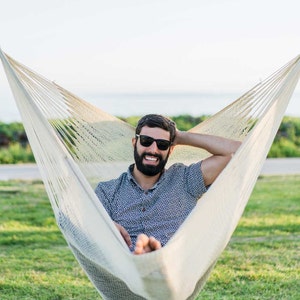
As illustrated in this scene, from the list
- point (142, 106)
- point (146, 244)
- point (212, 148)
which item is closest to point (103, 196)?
point (212, 148)

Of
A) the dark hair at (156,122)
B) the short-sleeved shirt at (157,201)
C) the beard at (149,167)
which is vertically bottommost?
the short-sleeved shirt at (157,201)

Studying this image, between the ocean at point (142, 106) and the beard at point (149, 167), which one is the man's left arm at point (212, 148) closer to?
the beard at point (149, 167)

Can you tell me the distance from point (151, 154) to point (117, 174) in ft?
2.07

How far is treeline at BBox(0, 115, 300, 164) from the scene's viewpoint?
917 cm

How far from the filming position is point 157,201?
2.81 meters

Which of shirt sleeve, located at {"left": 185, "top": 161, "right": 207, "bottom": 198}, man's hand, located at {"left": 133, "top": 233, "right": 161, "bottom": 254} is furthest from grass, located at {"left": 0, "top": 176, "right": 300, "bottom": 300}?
man's hand, located at {"left": 133, "top": 233, "right": 161, "bottom": 254}

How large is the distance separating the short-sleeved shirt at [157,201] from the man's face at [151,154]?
7 cm

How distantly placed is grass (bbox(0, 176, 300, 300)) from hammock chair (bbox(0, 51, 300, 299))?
2.39ft

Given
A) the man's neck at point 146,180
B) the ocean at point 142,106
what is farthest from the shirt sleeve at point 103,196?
the ocean at point 142,106

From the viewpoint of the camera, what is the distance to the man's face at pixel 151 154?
9.19 feet

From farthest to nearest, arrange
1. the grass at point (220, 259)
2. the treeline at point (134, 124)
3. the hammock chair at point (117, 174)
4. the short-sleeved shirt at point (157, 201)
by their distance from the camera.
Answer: the treeline at point (134, 124), the grass at point (220, 259), the short-sleeved shirt at point (157, 201), the hammock chair at point (117, 174)

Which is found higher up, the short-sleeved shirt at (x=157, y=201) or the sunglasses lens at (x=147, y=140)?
the sunglasses lens at (x=147, y=140)

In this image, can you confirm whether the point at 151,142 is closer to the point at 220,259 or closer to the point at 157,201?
the point at 157,201

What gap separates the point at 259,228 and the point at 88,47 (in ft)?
17.8
